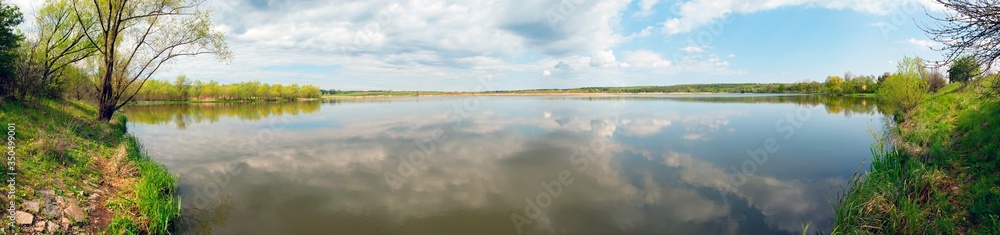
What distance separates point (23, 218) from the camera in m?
5.20

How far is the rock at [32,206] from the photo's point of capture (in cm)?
547

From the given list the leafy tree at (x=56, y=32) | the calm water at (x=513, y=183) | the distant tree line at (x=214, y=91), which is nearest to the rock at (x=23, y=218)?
the calm water at (x=513, y=183)

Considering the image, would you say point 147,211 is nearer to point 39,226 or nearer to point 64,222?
point 64,222

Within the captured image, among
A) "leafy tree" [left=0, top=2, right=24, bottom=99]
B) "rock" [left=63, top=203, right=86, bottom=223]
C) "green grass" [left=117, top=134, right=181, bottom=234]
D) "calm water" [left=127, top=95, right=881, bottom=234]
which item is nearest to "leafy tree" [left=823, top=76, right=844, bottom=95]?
"calm water" [left=127, top=95, right=881, bottom=234]

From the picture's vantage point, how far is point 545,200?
8633 mm

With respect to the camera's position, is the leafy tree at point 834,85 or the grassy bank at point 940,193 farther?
the leafy tree at point 834,85

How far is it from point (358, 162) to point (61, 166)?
6902 millimetres

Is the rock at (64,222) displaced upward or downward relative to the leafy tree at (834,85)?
downward

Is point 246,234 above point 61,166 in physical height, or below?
below

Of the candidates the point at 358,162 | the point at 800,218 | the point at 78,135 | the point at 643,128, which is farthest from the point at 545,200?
the point at 643,128

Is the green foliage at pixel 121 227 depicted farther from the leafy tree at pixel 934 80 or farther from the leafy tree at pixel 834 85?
the leafy tree at pixel 834 85

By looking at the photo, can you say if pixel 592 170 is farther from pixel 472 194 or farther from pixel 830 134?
pixel 830 134

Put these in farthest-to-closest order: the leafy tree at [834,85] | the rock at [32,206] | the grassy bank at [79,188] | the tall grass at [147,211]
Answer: the leafy tree at [834,85], the tall grass at [147,211], the grassy bank at [79,188], the rock at [32,206]

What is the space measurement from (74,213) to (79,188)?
1.43 meters
